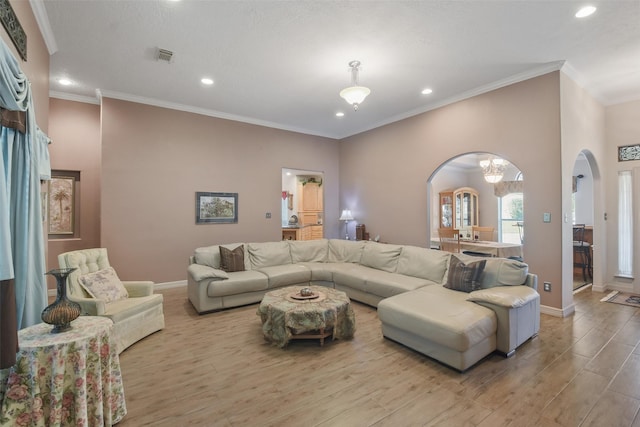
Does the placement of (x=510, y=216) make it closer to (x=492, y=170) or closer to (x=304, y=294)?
(x=492, y=170)

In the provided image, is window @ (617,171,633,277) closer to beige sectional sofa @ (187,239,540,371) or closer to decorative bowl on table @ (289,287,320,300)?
beige sectional sofa @ (187,239,540,371)

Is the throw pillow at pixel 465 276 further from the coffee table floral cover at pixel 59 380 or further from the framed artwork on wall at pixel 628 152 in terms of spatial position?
the framed artwork on wall at pixel 628 152

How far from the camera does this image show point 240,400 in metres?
2.16

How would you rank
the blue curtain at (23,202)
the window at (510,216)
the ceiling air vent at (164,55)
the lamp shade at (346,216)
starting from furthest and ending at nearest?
the window at (510,216), the lamp shade at (346,216), the ceiling air vent at (164,55), the blue curtain at (23,202)

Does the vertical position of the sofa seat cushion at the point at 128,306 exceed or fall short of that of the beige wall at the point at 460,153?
it falls short

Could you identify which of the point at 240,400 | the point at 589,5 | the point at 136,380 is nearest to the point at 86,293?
the point at 136,380

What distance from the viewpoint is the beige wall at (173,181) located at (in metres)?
4.84

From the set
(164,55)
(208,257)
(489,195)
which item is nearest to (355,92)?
(164,55)

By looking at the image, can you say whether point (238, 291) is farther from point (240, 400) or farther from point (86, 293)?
point (240, 400)

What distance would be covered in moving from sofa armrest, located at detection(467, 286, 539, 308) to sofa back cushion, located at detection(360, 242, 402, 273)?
1648 mm

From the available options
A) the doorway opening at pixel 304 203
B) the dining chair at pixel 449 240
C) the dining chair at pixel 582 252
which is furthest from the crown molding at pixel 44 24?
the dining chair at pixel 582 252

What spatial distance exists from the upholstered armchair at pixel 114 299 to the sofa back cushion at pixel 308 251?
8.05 feet

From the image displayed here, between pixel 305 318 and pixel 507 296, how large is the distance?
6.49 ft

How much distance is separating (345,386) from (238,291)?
226 centimetres
